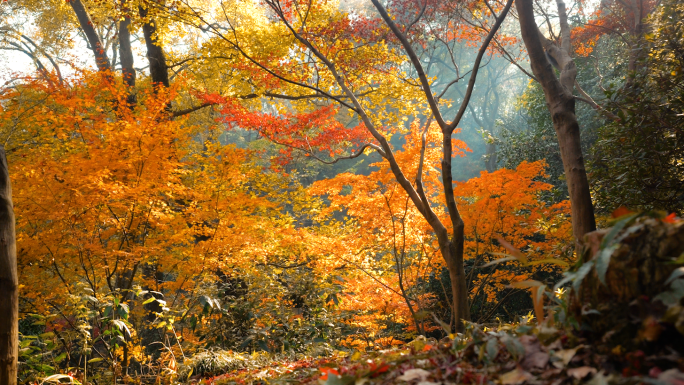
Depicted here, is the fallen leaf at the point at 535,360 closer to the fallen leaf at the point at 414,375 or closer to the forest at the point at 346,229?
the forest at the point at 346,229

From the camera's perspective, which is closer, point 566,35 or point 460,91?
point 566,35

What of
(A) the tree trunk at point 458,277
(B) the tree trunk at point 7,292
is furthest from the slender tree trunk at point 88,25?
(A) the tree trunk at point 458,277

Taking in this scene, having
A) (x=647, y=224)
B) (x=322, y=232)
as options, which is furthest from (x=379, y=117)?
(x=647, y=224)

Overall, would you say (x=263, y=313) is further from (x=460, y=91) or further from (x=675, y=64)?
(x=460, y=91)

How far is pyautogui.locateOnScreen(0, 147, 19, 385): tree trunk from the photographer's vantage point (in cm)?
272

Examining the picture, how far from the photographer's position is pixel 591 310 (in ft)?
3.76

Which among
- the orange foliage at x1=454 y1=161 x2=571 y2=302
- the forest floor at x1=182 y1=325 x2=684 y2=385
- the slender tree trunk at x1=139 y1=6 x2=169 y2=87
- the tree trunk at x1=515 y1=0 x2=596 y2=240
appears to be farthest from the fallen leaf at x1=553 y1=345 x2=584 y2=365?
the slender tree trunk at x1=139 y1=6 x2=169 y2=87

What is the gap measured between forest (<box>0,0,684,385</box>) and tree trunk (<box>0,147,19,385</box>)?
14 mm

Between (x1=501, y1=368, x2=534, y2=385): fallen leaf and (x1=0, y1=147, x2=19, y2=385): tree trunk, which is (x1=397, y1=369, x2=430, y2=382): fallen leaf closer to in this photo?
(x1=501, y1=368, x2=534, y2=385): fallen leaf

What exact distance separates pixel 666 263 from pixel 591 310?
230 millimetres

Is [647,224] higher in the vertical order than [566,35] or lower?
lower

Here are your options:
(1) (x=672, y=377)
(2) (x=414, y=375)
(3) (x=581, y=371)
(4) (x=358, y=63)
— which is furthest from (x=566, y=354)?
(4) (x=358, y=63)

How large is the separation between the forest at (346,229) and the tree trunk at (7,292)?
14mm

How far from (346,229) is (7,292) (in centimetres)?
652
